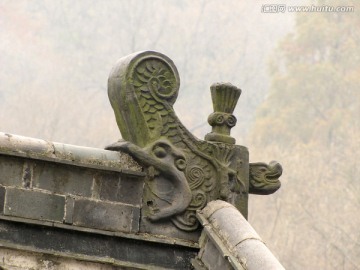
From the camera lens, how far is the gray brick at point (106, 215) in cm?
1112

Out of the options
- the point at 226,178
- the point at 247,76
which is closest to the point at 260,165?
the point at 226,178

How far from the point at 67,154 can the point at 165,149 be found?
934 millimetres

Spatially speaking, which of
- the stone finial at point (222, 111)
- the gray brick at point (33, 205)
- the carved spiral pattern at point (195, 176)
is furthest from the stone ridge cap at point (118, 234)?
the stone finial at point (222, 111)

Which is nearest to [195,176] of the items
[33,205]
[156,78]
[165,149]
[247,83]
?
[165,149]

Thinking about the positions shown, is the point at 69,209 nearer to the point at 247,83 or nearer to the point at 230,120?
the point at 230,120

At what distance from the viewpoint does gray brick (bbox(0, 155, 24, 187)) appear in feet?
35.5

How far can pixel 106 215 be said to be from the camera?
1125 centimetres

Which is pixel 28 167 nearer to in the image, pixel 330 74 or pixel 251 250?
pixel 251 250

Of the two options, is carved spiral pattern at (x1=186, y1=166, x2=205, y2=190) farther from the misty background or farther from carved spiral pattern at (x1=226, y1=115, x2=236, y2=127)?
the misty background

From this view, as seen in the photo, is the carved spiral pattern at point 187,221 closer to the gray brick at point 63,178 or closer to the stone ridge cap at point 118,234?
the stone ridge cap at point 118,234

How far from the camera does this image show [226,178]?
1192cm

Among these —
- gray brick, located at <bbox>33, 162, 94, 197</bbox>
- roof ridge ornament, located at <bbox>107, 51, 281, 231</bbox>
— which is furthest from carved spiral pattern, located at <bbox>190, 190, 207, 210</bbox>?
gray brick, located at <bbox>33, 162, 94, 197</bbox>

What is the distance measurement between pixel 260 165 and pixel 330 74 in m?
52.4

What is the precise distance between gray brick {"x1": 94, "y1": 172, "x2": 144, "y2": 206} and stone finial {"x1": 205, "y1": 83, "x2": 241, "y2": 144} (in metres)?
→ 0.97
